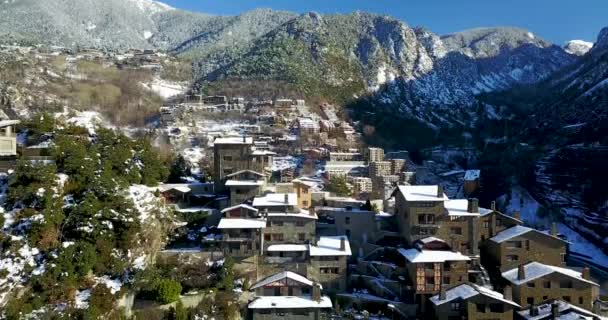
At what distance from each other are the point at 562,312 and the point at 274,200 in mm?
18513

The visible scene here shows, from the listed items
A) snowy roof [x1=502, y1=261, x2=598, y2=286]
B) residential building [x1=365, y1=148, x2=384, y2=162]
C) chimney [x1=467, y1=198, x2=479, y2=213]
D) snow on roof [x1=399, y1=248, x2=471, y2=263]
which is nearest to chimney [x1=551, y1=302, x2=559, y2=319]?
snowy roof [x1=502, y1=261, x2=598, y2=286]

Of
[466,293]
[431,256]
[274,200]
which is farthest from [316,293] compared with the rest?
[466,293]

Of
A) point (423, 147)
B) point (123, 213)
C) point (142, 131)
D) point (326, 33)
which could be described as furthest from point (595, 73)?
point (123, 213)

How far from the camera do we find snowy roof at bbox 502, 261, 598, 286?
34.2 meters

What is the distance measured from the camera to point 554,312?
3175cm

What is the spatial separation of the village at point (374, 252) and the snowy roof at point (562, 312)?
0.08m

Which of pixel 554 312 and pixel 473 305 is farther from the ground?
pixel 473 305

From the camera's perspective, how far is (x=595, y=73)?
115 metres

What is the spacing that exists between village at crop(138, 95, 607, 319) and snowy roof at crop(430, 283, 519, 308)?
0.28ft

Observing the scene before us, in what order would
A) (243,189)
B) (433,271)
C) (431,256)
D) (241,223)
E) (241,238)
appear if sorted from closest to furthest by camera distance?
(433,271), (431,256), (241,238), (241,223), (243,189)

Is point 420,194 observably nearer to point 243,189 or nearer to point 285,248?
point 285,248

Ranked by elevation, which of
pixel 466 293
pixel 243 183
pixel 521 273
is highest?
pixel 243 183

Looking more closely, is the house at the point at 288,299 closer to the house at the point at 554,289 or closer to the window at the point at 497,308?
the window at the point at 497,308

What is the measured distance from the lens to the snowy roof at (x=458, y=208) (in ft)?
120
